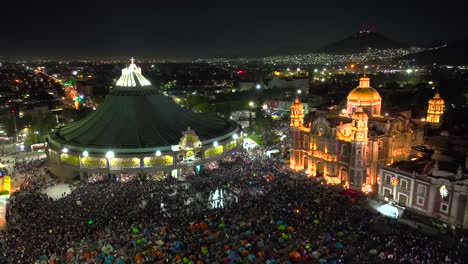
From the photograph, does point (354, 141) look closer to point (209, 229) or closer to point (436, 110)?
point (209, 229)

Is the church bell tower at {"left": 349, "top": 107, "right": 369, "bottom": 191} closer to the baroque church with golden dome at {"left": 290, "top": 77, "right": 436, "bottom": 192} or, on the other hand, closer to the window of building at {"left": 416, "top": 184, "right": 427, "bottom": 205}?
the baroque church with golden dome at {"left": 290, "top": 77, "right": 436, "bottom": 192}

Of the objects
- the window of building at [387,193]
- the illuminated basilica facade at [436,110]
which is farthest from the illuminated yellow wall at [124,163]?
the illuminated basilica facade at [436,110]

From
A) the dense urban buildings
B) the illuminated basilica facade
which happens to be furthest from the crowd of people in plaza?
the illuminated basilica facade

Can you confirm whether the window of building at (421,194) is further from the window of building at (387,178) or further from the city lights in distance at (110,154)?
the city lights in distance at (110,154)

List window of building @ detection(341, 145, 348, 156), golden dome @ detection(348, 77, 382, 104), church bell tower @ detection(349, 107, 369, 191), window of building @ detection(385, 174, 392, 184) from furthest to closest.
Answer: golden dome @ detection(348, 77, 382, 104)
window of building @ detection(341, 145, 348, 156)
church bell tower @ detection(349, 107, 369, 191)
window of building @ detection(385, 174, 392, 184)

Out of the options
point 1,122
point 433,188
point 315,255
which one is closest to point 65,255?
point 315,255

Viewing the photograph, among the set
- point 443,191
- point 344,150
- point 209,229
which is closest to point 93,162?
point 209,229
